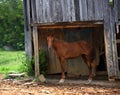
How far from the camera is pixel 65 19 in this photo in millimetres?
12984

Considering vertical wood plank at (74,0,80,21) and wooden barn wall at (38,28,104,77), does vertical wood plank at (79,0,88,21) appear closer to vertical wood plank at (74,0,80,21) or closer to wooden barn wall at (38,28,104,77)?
vertical wood plank at (74,0,80,21)

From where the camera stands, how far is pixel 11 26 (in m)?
30.5

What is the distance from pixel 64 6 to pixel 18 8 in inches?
743

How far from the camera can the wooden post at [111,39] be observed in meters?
12.3

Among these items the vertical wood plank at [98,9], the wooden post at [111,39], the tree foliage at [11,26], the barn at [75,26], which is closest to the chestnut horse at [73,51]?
the barn at [75,26]

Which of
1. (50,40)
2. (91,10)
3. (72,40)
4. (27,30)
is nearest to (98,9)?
(91,10)

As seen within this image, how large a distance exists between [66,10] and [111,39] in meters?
2.16

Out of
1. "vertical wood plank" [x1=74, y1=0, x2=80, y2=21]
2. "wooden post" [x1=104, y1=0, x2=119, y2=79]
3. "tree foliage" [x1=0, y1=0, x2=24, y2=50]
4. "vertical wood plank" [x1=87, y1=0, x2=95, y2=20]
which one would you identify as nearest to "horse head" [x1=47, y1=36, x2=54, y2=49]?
"vertical wood plank" [x1=74, y1=0, x2=80, y2=21]

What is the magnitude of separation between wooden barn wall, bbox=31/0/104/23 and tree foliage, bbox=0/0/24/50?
16.0 metres

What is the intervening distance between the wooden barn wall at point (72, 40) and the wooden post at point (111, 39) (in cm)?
232

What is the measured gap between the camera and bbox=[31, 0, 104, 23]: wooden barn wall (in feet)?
41.1

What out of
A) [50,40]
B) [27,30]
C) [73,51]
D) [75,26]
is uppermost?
[75,26]

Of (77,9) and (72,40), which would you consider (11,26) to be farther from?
(77,9)

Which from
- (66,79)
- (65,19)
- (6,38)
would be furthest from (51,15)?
(6,38)
